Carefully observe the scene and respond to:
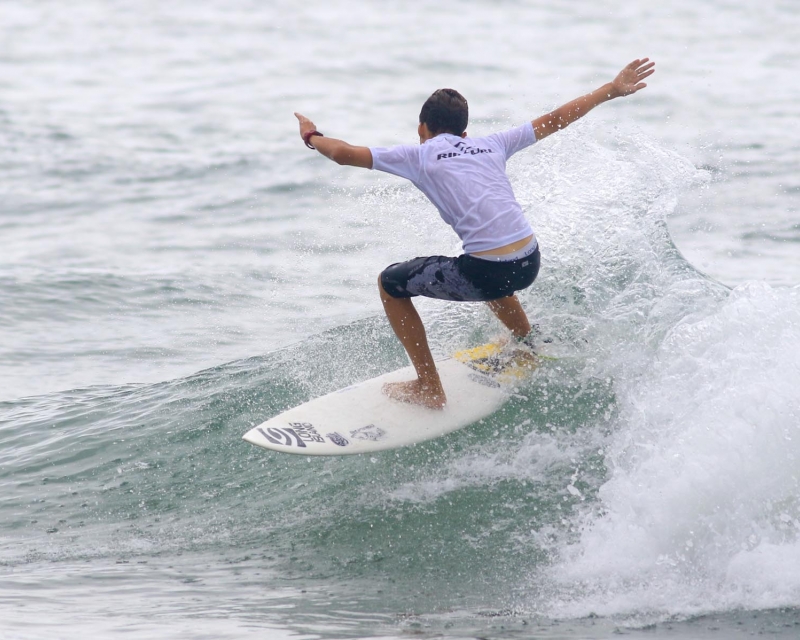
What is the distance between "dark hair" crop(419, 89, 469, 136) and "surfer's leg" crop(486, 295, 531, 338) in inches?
52.0

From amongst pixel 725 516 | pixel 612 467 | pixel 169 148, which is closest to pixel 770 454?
pixel 725 516

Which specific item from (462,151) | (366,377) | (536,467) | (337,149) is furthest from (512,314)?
(337,149)

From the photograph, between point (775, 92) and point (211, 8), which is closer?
point (775, 92)

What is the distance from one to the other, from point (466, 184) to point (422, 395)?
1.56 metres

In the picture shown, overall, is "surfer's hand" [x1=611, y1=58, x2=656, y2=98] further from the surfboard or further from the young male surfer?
the surfboard

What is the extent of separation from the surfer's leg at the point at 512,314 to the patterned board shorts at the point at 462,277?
1.94ft

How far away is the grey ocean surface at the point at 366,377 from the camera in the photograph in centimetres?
555

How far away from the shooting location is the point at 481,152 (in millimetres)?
6520

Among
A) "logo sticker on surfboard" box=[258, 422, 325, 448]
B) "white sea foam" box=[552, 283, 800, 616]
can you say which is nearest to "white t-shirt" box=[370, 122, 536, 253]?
"white sea foam" box=[552, 283, 800, 616]

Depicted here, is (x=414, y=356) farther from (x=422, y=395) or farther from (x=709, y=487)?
(x=709, y=487)

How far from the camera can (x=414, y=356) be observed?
22.5 ft

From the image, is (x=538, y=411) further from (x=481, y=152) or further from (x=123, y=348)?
(x=123, y=348)

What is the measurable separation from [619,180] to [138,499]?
516cm

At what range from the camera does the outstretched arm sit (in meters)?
6.62
